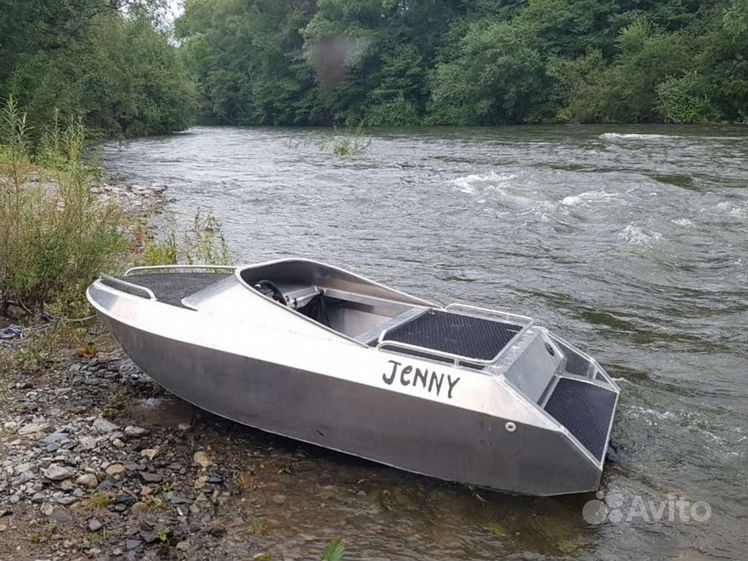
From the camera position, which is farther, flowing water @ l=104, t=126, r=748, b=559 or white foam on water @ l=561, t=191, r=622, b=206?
white foam on water @ l=561, t=191, r=622, b=206

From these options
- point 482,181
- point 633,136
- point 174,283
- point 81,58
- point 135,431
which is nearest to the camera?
point 135,431

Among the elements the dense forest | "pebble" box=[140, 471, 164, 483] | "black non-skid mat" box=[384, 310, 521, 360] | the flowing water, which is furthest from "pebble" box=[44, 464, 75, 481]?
the dense forest

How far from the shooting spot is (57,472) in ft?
12.7

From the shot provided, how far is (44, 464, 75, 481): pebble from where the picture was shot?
3.84 m

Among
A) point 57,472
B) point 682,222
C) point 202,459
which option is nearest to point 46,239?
point 57,472

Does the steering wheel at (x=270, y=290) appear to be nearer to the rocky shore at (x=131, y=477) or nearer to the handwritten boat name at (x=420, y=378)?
the rocky shore at (x=131, y=477)

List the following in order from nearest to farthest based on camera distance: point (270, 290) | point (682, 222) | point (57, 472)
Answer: point (57, 472) < point (270, 290) < point (682, 222)

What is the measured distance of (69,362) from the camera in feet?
17.9

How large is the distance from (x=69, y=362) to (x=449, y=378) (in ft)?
10.7

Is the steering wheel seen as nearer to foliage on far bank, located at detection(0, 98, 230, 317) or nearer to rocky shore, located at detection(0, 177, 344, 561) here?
rocky shore, located at detection(0, 177, 344, 561)

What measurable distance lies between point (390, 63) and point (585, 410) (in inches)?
1826

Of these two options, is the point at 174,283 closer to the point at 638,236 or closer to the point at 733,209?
the point at 638,236

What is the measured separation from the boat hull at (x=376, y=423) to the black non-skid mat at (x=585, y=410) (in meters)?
0.28

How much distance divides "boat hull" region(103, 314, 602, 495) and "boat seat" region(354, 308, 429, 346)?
0.37m
